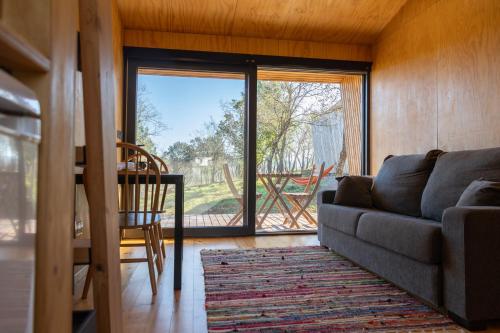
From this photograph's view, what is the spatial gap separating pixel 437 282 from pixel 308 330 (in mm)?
761

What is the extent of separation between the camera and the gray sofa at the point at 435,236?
5.28ft

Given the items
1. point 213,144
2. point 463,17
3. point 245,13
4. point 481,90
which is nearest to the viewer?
point 481,90

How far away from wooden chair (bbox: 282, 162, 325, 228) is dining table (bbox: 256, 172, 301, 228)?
9 cm

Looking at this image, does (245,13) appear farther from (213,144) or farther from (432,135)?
(432,135)

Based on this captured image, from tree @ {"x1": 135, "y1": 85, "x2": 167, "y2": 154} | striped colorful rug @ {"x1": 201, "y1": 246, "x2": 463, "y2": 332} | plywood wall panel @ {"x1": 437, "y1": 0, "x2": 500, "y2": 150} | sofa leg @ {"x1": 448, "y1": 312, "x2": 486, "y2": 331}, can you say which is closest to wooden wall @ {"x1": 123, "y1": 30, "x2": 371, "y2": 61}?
tree @ {"x1": 135, "y1": 85, "x2": 167, "y2": 154}

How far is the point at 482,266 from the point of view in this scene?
1.61 meters

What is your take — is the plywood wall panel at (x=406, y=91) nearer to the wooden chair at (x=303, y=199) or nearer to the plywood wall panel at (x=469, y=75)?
the plywood wall panel at (x=469, y=75)

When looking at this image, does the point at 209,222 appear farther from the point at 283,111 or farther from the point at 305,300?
the point at 305,300

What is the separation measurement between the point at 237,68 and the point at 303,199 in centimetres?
187

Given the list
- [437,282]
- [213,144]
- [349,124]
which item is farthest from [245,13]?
[437,282]

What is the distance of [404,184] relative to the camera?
282 centimetres

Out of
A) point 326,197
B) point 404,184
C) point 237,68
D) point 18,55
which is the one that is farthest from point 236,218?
point 18,55

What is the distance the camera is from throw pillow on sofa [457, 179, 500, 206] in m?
1.79

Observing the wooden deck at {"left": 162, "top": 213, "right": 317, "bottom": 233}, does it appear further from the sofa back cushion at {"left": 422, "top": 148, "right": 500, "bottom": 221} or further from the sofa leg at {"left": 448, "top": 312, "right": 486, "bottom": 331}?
the sofa leg at {"left": 448, "top": 312, "right": 486, "bottom": 331}
